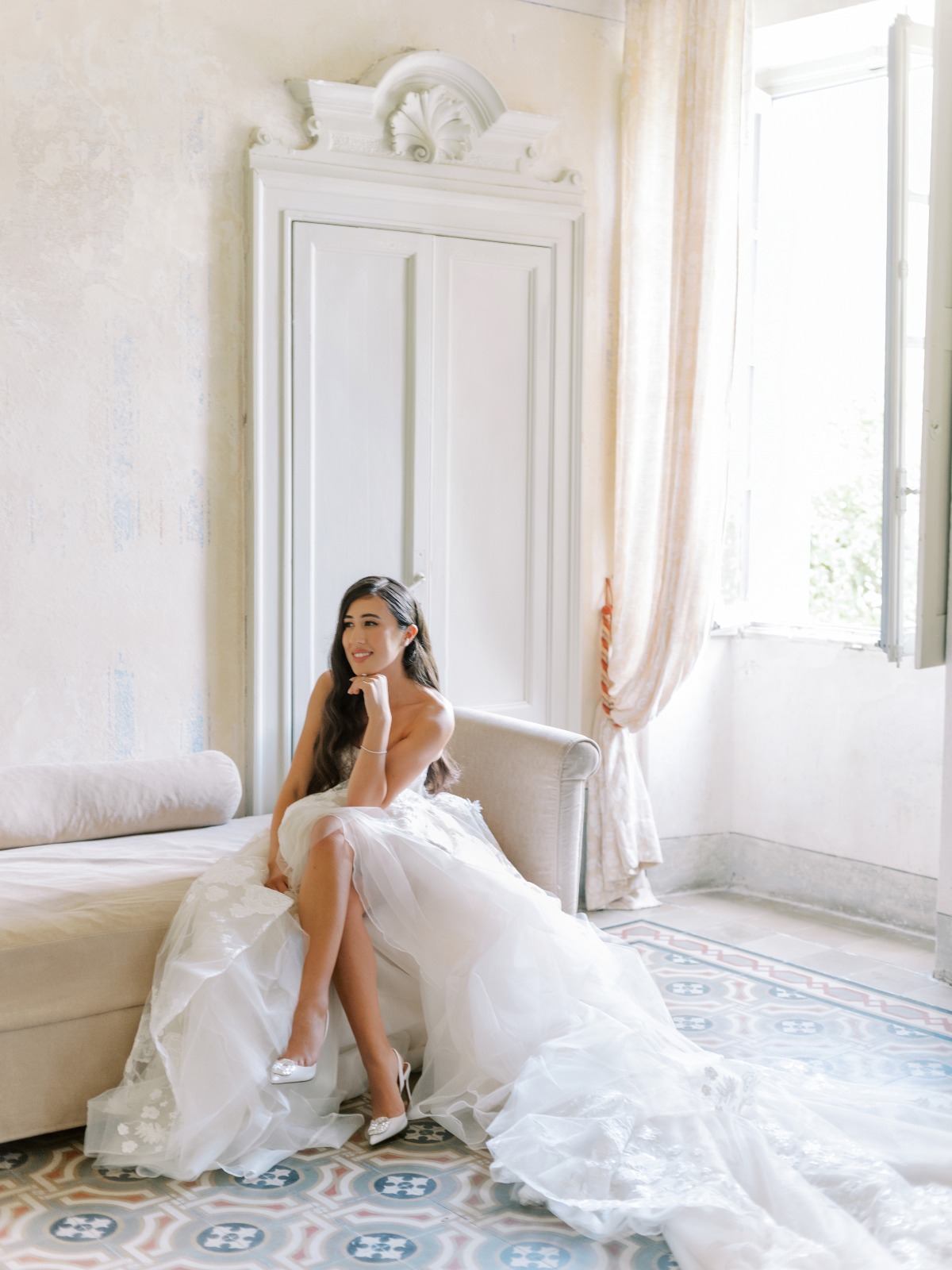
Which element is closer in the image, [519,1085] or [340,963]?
[519,1085]

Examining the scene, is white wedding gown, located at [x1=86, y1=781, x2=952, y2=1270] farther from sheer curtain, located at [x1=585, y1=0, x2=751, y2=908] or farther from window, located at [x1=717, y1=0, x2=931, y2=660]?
window, located at [x1=717, y1=0, x2=931, y2=660]

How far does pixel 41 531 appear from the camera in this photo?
11.6 feet

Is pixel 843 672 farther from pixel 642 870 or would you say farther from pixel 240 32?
pixel 240 32

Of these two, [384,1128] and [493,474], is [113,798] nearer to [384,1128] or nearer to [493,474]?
[384,1128]

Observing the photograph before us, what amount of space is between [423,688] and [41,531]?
1.15 meters

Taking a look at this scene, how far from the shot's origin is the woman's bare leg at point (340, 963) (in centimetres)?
271

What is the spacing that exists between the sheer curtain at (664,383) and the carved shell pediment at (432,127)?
2.06ft

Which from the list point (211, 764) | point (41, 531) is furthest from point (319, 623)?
point (41, 531)

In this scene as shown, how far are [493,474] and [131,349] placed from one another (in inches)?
48.1

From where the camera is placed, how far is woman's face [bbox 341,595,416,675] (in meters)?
3.13

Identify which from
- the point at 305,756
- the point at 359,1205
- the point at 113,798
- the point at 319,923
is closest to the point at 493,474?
the point at 305,756

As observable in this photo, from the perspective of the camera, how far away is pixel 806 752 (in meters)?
4.66

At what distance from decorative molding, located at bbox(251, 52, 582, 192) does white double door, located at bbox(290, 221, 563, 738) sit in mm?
223

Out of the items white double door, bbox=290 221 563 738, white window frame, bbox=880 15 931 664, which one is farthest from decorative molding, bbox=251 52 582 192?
white window frame, bbox=880 15 931 664
